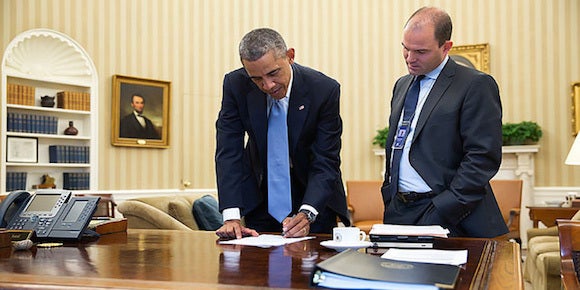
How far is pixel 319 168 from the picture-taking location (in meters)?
2.62

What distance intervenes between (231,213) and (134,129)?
18.8ft

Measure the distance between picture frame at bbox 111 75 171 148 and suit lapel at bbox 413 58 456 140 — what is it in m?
5.75

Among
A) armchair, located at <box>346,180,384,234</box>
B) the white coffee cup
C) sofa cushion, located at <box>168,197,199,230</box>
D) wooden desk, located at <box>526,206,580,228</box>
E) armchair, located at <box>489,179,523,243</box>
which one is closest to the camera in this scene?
the white coffee cup

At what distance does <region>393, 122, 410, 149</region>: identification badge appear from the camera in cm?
262

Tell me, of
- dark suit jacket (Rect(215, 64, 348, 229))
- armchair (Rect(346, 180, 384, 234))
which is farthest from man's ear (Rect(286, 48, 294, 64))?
armchair (Rect(346, 180, 384, 234))

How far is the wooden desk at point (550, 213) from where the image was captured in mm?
6234

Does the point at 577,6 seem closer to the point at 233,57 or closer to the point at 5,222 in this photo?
the point at 233,57

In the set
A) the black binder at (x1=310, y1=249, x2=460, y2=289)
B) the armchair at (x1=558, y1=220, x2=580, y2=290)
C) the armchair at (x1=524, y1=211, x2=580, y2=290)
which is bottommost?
the armchair at (x1=524, y1=211, x2=580, y2=290)

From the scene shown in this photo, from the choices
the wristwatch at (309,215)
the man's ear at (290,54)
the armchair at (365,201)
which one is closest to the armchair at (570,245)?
the wristwatch at (309,215)

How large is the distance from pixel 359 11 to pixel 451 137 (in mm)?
6581

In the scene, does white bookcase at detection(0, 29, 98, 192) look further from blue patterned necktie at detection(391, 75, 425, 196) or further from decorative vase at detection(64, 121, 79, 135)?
blue patterned necktie at detection(391, 75, 425, 196)

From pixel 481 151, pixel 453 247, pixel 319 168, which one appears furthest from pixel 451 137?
pixel 453 247

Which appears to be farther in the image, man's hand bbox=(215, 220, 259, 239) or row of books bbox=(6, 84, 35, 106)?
row of books bbox=(6, 84, 35, 106)

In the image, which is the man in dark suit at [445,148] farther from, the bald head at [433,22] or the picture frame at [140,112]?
the picture frame at [140,112]
